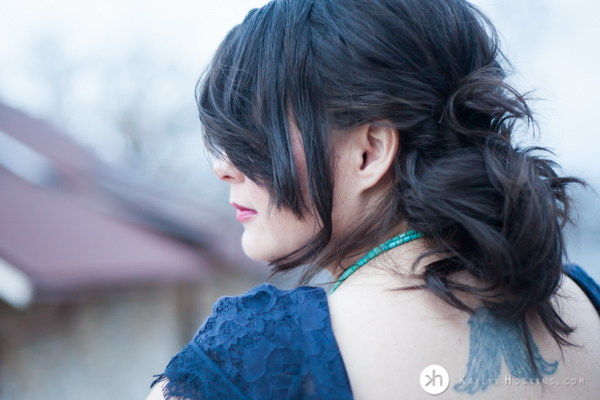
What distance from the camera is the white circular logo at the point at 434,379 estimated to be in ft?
2.58

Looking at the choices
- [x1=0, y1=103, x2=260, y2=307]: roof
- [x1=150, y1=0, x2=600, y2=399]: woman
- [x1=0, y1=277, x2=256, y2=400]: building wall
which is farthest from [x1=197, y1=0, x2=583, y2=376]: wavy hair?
[x1=0, y1=277, x2=256, y2=400]: building wall

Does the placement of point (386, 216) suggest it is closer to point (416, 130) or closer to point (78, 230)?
point (416, 130)

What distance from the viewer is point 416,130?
100 centimetres


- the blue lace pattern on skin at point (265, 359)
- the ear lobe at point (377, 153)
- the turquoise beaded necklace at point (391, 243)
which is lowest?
the blue lace pattern on skin at point (265, 359)

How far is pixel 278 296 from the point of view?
0.88 meters

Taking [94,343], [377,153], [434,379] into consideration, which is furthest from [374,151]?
[94,343]

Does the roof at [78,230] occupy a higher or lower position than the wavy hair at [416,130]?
higher

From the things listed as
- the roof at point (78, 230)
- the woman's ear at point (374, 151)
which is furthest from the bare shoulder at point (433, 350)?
the roof at point (78, 230)

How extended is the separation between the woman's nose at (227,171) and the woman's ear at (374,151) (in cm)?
33

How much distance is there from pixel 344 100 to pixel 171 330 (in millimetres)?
4752

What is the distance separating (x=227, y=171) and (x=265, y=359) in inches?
22.0

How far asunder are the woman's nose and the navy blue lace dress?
0.43m

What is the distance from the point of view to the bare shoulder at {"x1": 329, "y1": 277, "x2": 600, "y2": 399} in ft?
2.59

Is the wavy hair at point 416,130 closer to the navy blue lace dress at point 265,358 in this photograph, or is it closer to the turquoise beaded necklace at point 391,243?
the turquoise beaded necklace at point 391,243
